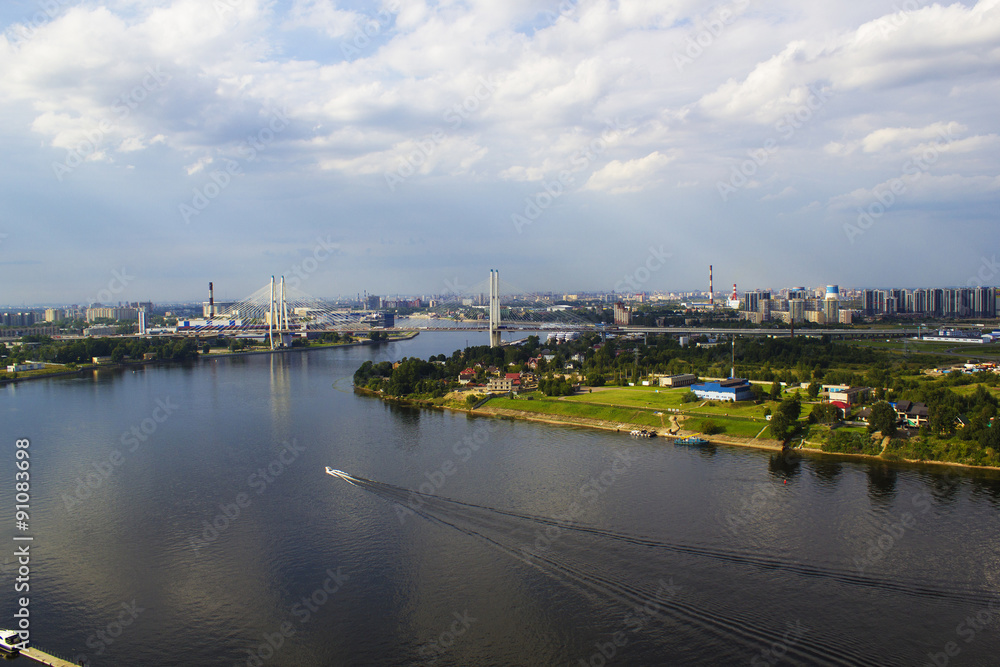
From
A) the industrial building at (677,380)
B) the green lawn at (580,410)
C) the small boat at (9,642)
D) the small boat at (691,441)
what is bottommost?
the small boat at (9,642)

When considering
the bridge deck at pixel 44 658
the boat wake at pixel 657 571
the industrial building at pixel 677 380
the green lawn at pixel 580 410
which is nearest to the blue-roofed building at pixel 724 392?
the green lawn at pixel 580 410

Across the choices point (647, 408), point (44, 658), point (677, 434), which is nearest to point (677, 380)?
point (647, 408)

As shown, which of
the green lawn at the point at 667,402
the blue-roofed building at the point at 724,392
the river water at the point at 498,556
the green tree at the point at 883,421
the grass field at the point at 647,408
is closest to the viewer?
the river water at the point at 498,556

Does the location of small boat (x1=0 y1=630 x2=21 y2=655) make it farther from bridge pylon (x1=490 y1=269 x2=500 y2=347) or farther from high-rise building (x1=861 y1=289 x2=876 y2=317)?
high-rise building (x1=861 y1=289 x2=876 y2=317)

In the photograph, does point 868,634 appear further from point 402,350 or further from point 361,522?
point 402,350

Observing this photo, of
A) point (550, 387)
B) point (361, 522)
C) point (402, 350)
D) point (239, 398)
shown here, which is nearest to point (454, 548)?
point (361, 522)

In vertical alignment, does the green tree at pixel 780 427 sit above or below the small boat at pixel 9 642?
above

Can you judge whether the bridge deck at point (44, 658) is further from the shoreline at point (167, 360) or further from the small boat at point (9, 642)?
the shoreline at point (167, 360)

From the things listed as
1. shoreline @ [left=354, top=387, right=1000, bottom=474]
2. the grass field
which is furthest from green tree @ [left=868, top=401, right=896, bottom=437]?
the grass field
